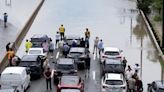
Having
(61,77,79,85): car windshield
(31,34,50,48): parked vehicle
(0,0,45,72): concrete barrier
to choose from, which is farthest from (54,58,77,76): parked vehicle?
(31,34,50,48): parked vehicle

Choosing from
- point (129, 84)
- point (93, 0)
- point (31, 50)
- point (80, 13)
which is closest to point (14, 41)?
point (31, 50)

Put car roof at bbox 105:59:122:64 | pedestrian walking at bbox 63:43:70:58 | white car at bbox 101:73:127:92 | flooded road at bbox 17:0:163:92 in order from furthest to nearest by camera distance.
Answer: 1. flooded road at bbox 17:0:163:92
2. pedestrian walking at bbox 63:43:70:58
3. car roof at bbox 105:59:122:64
4. white car at bbox 101:73:127:92

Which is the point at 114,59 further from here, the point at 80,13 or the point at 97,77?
the point at 80,13

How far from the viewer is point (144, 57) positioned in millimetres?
38969

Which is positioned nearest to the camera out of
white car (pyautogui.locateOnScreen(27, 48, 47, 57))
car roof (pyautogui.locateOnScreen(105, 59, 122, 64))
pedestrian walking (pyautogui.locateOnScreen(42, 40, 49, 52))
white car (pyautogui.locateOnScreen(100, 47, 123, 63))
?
car roof (pyautogui.locateOnScreen(105, 59, 122, 64))

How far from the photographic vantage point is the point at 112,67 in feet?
104

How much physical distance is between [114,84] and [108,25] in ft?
81.1

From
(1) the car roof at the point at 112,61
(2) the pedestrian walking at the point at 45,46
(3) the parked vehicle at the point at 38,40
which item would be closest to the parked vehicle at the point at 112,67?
(1) the car roof at the point at 112,61

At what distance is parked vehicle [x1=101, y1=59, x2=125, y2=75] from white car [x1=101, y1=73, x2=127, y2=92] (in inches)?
90.7

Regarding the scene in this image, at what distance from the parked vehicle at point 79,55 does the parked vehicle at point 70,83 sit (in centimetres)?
564

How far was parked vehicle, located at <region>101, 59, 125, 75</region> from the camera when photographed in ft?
102

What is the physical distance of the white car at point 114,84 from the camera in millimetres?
28172

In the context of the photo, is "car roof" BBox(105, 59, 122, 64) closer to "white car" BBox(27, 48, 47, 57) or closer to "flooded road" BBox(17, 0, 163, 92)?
"flooded road" BBox(17, 0, 163, 92)

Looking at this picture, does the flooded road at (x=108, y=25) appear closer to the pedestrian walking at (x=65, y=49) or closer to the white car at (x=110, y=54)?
the white car at (x=110, y=54)
